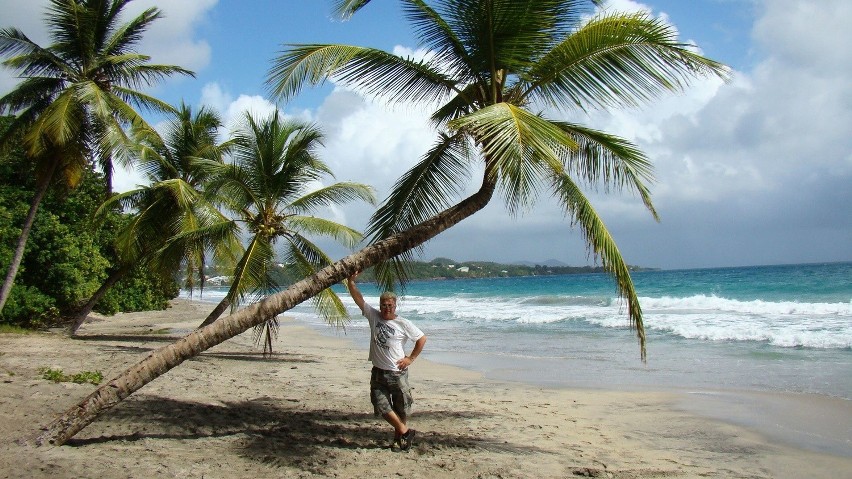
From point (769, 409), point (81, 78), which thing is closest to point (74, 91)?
point (81, 78)

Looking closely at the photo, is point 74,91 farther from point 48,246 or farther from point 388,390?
point 388,390

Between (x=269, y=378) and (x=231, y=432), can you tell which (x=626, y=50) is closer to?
(x=231, y=432)

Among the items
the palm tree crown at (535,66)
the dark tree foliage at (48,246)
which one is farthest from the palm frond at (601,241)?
the dark tree foliage at (48,246)

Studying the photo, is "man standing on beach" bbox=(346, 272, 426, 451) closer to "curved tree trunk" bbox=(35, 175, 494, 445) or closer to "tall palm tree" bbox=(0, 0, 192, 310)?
"curved tree trunk" bbox=(35, 175, 494, 445)

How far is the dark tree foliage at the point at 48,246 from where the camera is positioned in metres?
15.3

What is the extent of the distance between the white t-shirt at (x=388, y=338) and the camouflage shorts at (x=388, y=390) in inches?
2.8

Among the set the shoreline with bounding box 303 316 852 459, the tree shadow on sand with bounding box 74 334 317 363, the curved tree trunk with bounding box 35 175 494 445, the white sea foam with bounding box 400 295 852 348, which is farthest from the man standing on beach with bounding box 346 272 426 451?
the tree shadow on sand with bounding box 74 334 317 363

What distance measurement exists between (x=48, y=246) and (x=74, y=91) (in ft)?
15.3

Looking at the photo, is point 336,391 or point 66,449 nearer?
point 66,449

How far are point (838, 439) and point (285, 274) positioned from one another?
9.85 meters

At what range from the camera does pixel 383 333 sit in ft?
19.3

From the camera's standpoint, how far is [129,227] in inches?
547

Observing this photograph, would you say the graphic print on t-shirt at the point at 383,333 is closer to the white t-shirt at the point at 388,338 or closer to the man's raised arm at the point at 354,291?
the white t-shirt at the point at 388,338

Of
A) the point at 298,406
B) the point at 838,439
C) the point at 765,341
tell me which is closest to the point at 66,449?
the point at 298,406
